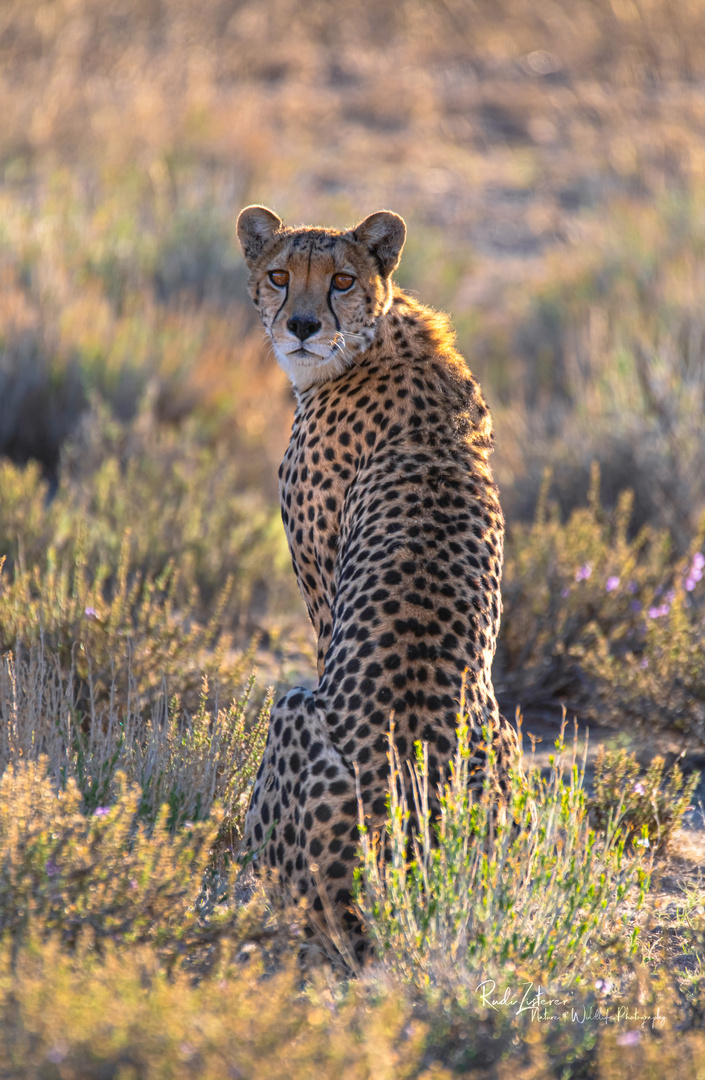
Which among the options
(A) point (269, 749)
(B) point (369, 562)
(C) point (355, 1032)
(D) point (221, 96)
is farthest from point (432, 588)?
(D) point (221, 96)

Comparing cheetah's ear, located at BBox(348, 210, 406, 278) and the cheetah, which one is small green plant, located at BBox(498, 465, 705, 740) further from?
cheetah's ear, located at BBox(348, 210, 406, 278)

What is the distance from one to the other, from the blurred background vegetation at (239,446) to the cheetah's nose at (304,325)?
0.91 meters

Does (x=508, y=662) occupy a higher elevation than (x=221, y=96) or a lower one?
lower

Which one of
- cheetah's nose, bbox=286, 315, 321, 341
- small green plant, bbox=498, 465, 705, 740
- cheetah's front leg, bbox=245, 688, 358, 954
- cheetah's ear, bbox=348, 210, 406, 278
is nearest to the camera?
cheetah's front leg, bbox=245, 688, 358, 954

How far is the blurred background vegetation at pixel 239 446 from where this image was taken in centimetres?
208

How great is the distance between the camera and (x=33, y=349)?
6.22 m

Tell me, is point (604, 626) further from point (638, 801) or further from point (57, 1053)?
point (57, 1053)

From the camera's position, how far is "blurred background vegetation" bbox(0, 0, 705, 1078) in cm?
208

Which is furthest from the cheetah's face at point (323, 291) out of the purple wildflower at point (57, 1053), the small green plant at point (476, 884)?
the purple wildflower at point (57, 1053)

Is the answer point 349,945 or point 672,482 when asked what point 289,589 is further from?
point 349,945

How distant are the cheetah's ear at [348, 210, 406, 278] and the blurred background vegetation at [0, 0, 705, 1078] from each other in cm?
111

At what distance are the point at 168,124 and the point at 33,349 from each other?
19.5ft

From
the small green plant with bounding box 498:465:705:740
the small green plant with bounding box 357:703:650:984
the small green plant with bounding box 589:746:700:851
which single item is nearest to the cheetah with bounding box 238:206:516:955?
the small green plant with bounding box 357:703:650:984

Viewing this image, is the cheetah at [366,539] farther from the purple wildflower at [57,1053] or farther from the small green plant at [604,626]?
the small green plant at [604,626]
